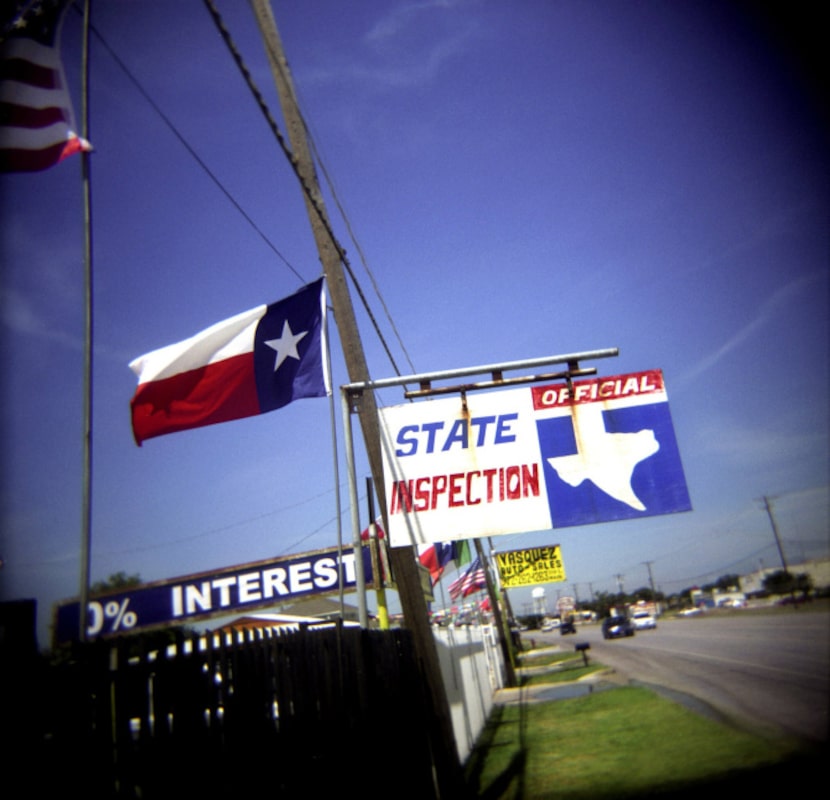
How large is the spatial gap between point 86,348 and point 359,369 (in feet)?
9.08

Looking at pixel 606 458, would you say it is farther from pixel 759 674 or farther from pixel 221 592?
pixel 221 592

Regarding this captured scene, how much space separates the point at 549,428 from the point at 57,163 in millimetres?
5137

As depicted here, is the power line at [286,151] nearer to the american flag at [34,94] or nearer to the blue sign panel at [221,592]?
the american flag at [34,94]

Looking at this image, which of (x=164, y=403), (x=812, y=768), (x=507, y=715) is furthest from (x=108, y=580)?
(x=812, y=768)

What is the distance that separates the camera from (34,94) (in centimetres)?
534

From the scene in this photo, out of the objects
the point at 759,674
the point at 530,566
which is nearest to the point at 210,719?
the point at 759,674

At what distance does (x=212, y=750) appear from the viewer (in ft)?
12.3

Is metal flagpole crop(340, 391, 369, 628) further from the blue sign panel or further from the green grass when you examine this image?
the blue sign panel

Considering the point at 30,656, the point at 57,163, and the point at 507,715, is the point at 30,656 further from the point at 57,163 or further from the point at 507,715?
the point at 507,715

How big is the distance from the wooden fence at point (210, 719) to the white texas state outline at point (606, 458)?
2.51 metres

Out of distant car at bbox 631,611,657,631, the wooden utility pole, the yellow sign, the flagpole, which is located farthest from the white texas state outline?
distant car at bbox 631,611,657,631

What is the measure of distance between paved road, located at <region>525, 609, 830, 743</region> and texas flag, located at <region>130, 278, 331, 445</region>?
7.89 meters

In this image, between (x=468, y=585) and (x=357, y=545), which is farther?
(x=468, y=585)

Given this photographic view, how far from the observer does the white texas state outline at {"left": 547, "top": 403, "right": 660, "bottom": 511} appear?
5875 millimetres
